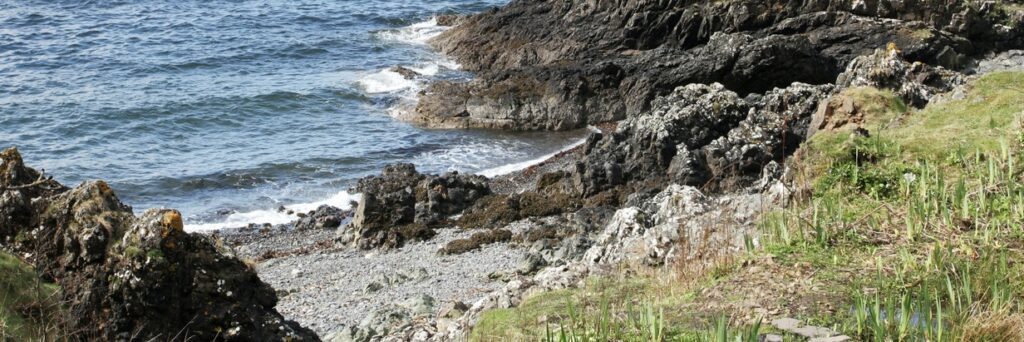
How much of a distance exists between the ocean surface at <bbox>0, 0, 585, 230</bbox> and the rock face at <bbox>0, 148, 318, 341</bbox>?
12.7 meters

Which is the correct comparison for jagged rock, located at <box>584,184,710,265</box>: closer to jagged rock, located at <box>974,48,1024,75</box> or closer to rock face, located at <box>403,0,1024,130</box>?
rock face, located at <box>403,0,1024,130</box>

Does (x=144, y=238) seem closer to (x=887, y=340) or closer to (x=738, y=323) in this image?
(x=738, y=323)

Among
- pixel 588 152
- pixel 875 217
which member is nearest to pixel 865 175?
pixel 875 217

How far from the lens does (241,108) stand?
109 ft

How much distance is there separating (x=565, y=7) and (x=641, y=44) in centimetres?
415

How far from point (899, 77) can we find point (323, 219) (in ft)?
40.4

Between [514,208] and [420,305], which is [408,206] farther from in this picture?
[420,305]

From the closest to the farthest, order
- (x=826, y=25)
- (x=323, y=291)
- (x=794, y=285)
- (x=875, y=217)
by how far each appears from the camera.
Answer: (x=794, y=285) → (x=875, y=217) → (x=323, y=291) → (x=826, y=25)

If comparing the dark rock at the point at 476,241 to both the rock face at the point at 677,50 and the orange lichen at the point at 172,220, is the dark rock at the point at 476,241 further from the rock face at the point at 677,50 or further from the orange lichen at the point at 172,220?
the rock face at the point at 677,50

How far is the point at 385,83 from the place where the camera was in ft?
117

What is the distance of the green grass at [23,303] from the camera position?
7.96 m

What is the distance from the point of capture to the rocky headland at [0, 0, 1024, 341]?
9.44 m

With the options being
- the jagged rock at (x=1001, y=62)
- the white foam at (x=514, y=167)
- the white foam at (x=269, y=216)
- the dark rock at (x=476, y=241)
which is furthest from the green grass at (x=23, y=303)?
the jagged rock at (x=1001, y=62)

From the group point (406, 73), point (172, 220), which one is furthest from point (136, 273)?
point (406, 73)
